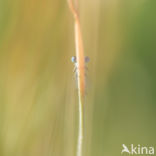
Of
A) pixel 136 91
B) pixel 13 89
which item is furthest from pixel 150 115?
pixel 13 89

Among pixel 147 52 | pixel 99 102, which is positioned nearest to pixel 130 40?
pixel 147 52

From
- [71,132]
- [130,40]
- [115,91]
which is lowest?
[71,132]

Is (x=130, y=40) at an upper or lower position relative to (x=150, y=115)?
upper

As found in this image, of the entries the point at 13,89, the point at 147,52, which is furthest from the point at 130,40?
the point at 13,89

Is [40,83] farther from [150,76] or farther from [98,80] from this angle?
[150,76]

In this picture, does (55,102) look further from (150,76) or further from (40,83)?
(150,76)
